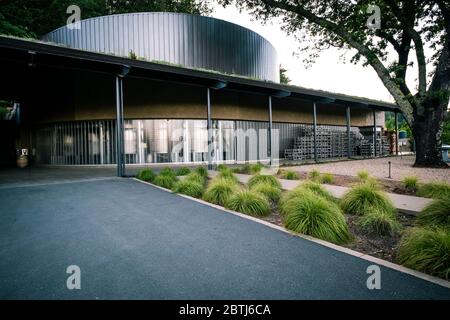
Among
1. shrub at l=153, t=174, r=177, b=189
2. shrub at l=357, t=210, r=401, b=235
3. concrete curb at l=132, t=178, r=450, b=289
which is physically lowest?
concrete curb at l=132, t=178, r=450, b=289

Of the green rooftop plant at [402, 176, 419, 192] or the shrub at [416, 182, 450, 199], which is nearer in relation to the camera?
the shrub at [416, 182, 450, 199]

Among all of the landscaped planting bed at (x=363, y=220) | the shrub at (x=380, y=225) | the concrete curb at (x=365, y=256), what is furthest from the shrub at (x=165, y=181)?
the shrub at (x=380, y=225)

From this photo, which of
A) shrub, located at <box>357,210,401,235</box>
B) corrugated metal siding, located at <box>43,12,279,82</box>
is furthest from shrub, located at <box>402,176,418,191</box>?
corrugated metal siding, located at <box>43,12,279,82</box>

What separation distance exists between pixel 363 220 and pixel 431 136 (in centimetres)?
1091

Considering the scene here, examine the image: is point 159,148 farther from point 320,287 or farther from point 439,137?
point 439,137

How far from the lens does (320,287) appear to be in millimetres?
2521

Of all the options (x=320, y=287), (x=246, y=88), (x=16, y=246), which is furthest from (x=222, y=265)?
(x=246, y=88)

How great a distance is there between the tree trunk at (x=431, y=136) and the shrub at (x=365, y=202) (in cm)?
921

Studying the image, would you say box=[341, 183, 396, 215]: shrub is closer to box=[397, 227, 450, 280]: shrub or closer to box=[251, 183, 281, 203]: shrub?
box=[251, 183, 281, 203]: shrub

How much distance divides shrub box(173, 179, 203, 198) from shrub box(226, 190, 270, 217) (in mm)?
1507

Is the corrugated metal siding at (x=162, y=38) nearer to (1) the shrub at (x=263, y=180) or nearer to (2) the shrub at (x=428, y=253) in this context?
(1) the shrub at (x=263, y=180)

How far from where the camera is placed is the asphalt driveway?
2.45m

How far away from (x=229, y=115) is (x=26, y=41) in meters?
10.8
